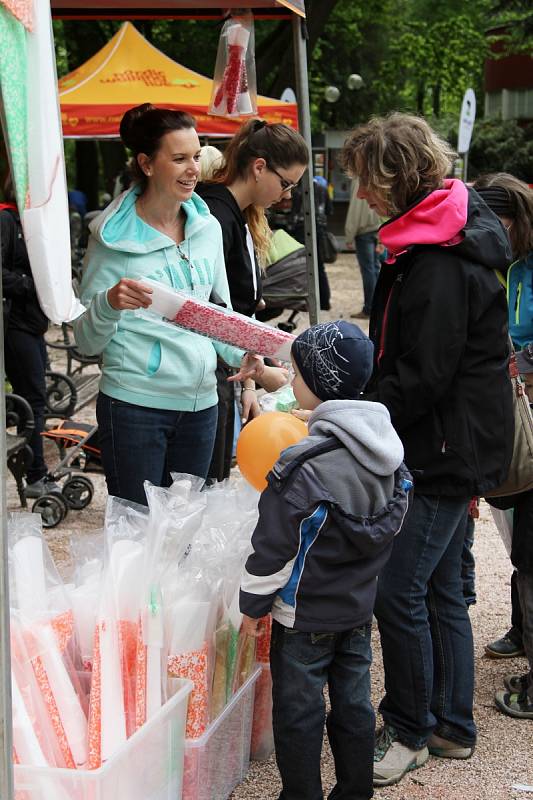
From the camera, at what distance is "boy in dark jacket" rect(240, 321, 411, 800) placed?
250cm

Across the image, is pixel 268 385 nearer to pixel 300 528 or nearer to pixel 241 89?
pixel 300 528

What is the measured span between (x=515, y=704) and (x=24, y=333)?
3560mm

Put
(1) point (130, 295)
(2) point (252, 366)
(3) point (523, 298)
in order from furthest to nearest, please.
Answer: (3) point (523, 298) → (2) point (252, 366) → (1) point (130, 295)

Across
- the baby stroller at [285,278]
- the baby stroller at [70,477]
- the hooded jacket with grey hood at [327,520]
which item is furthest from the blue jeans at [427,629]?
the baby stroller at [285,278]

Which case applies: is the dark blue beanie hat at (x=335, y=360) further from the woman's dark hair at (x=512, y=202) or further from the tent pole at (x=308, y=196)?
the tent pole at (x=308, y=196)

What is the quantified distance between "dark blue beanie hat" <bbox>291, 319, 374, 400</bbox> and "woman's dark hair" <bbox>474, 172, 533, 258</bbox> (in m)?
1.27

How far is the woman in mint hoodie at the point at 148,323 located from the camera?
3.18 meters

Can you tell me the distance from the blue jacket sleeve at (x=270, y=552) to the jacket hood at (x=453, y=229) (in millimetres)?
867

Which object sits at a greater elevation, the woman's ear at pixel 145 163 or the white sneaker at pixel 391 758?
the woman's ear at pixel 145 163

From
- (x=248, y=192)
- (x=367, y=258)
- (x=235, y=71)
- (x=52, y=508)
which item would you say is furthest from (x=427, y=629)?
(x=367, y=258)

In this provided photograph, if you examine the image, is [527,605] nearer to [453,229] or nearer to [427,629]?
[427,629]

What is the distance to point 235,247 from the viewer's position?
12.5 feet

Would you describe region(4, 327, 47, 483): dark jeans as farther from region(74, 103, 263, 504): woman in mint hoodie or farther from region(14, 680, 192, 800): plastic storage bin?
region(14, 680, 192, 800): plastic storage bin

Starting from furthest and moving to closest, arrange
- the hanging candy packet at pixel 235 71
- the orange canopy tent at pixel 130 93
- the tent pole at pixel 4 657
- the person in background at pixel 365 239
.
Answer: the person in background at pixel 365 239, the orange canopy tent at pixel 130 93, the hanging candy packet at pixel 235 71, the tent pole at pixel 4 657
